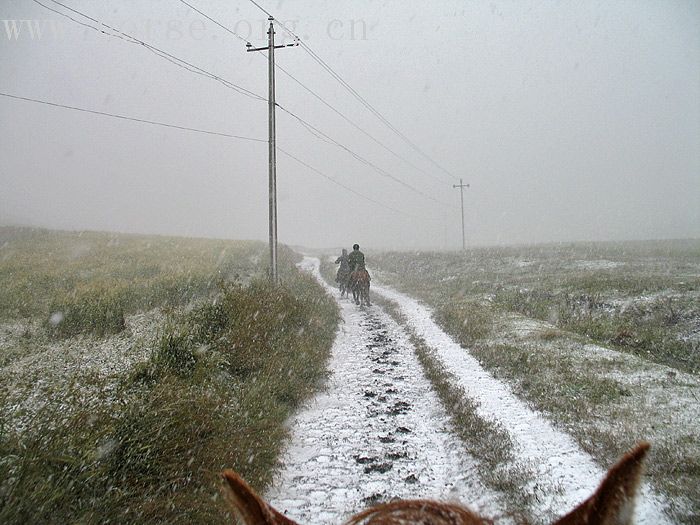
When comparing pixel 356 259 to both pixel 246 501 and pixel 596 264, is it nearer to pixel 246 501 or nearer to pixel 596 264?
pixel 596 264

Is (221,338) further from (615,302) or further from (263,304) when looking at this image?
(615,302)

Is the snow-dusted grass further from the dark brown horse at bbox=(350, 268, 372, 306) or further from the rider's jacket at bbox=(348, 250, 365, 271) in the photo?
the dark brown horse at bbox=(350, 268, 372, 306)

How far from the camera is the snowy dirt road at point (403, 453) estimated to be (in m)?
4.11

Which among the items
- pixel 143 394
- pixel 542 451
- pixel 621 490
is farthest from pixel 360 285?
pixel 621 490

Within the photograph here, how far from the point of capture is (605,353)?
325 inches

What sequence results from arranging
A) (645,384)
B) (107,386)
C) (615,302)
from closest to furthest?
(107,386) < (645,384) < (615,302)

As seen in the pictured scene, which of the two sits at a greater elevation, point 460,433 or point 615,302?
point 615,302

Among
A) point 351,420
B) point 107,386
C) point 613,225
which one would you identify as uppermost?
point 613,225

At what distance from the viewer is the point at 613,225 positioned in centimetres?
10275

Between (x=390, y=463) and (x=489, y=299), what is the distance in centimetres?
1200

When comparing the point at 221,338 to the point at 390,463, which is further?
the point at 221,338

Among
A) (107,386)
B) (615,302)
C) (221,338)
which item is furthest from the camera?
(615,302)

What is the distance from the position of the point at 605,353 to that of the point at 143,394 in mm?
8056

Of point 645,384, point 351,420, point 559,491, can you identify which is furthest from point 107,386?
point 645,384
